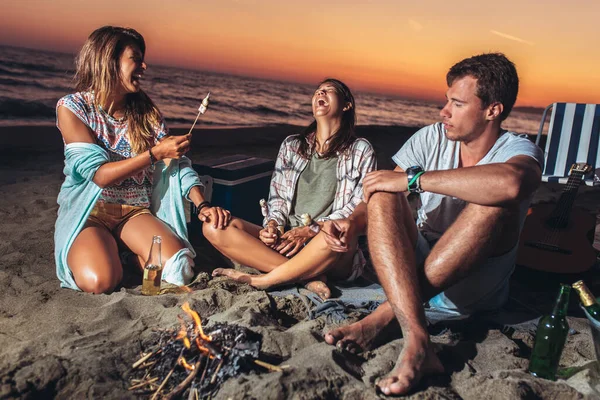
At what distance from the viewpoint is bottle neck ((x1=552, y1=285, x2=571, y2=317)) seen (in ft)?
7.55

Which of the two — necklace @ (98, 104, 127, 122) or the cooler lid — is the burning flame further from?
the cooler lid

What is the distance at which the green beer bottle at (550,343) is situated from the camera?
2.36 m

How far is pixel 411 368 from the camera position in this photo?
2186 millimetres

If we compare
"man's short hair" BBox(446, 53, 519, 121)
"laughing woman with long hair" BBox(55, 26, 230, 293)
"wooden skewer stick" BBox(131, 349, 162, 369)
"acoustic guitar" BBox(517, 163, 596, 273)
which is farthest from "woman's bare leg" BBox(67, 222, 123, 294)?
"acoustic guitar" BBox(517, 163, 596, 273)

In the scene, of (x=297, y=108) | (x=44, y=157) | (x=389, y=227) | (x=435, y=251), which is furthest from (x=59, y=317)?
(x=297, y=108)

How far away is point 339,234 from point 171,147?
1.11m

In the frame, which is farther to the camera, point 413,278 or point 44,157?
point 44,157

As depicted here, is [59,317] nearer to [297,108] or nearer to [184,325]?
[184,325]

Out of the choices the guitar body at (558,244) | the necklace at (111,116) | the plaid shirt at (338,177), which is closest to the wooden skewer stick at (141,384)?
the plaid shirt at (338,177)

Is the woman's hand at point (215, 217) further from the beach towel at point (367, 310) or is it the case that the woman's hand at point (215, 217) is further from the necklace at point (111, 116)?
the necklace at point (111, 116)

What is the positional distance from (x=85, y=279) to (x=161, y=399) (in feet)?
4.20

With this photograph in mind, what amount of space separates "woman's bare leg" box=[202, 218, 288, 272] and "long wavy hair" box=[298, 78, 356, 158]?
724 millimetres

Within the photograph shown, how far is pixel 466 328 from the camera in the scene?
2.84 m

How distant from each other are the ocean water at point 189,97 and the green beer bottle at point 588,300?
35.4ft
